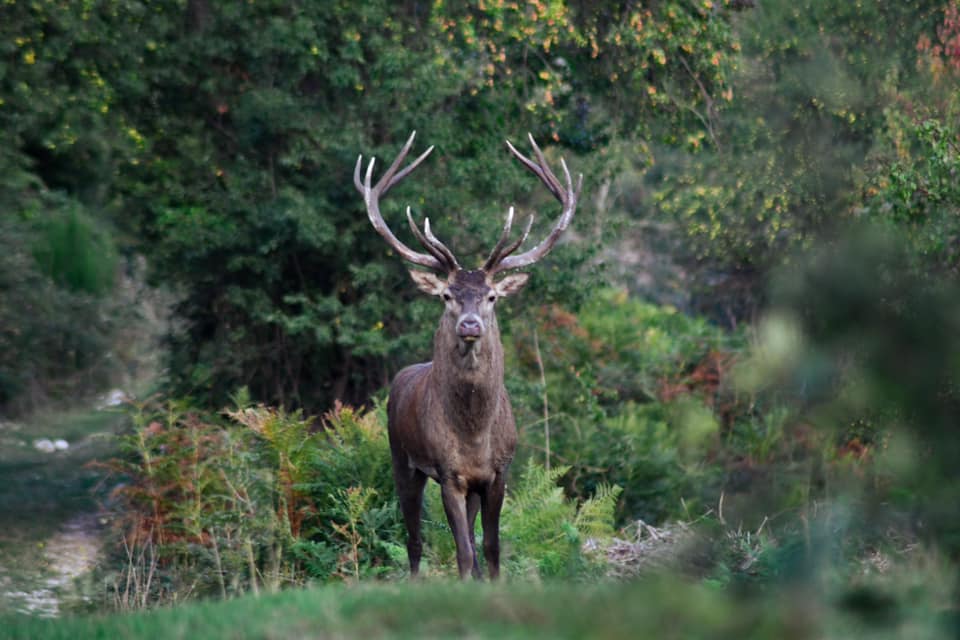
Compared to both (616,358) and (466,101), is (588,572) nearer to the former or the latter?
(466,101)

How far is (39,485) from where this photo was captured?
713 inches

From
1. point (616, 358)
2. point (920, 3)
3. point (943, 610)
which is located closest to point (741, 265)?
point (616, 358)

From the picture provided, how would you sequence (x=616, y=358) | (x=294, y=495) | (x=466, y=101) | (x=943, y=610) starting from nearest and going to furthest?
1. (x=943, y=610)
2. (x=294, y=495)
3. (x=466, y=101)
4. (x=616, y=358)

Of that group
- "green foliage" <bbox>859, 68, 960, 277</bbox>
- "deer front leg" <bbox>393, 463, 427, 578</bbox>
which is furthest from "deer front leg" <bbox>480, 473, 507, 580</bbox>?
"green foliage" <bbox>859, 68, 960, 277</bbox>

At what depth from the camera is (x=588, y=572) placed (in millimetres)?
9109

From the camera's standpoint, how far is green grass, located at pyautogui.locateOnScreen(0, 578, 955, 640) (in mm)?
4582

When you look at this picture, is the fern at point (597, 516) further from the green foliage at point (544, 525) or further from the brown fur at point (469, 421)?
the brown fur at point (469, 421)

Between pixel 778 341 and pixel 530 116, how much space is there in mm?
12759

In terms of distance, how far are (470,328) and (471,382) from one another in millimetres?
462

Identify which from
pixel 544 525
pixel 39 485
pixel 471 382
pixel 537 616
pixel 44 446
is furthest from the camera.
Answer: pixel 44 446

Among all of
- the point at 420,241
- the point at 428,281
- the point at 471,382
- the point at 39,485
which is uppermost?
the point at 420,241

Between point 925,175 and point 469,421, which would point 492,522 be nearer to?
point 469,421

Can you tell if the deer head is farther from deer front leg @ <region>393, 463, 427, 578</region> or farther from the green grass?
the green grass

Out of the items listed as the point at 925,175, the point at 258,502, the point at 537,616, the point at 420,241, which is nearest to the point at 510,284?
the point at 420,241
